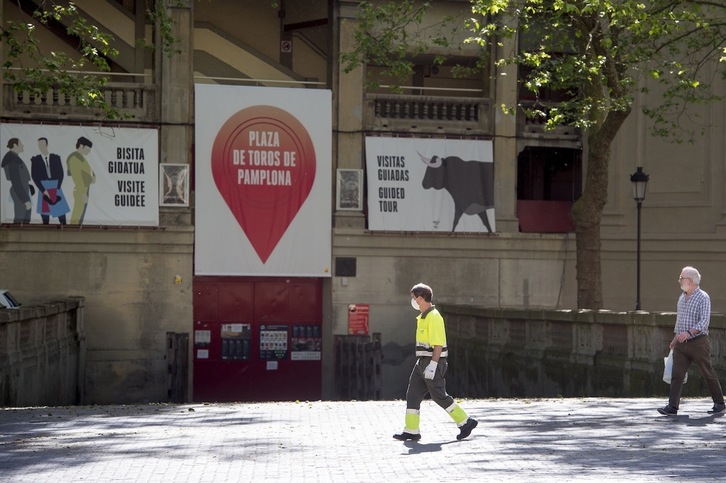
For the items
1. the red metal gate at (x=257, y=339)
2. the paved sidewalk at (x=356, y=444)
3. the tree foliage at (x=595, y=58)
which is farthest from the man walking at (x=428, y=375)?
the red metal gate at (x=257, y=339)

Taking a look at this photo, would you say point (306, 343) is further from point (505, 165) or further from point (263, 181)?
point (505, 165)

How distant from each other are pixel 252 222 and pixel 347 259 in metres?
2.70

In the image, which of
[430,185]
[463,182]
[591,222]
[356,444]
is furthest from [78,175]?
[356,444]

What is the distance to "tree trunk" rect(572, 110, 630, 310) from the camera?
27797 millimetres

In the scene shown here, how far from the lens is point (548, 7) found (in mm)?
27734

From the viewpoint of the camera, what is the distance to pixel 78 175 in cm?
3197

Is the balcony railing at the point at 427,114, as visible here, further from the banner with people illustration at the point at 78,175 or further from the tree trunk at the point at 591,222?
the tree trunk at the point at 591,222

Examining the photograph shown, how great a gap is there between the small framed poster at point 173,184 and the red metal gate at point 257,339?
2.30 metres

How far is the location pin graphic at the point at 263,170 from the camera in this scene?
32.6 m

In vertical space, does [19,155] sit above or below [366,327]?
above

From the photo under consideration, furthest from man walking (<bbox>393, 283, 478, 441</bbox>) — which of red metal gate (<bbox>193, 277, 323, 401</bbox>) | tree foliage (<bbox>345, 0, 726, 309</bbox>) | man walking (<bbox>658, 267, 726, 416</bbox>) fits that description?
red metal gate (<bbox>193, 277, 323, 401</bbox>)

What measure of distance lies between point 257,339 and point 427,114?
7584mm

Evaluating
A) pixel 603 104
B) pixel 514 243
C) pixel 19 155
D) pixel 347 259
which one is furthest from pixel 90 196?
pixel 603 104

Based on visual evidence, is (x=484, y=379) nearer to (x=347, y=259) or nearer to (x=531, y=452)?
(x=347, y=259)
